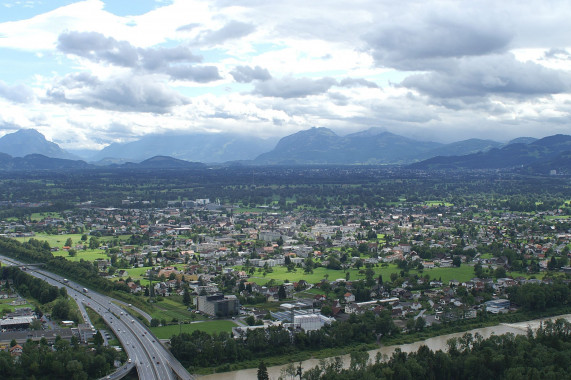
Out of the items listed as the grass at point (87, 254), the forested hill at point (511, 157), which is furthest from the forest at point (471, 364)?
the forested hill at point (511, 157)

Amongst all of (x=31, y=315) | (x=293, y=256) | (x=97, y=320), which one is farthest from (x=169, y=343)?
(x=293, y=256)

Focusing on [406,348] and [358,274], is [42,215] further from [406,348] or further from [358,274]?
[406,348]

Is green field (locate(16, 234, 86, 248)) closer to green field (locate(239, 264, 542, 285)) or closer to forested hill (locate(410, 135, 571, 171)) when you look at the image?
green field (locate(239, 264, 542, 285))

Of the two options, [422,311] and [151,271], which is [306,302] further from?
[151,271]

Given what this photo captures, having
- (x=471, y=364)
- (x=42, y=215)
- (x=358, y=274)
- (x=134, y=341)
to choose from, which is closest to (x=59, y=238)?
(x=42, y=215)

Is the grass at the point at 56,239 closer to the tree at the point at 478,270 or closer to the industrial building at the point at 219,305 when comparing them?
the industrial building at the point at 219,305

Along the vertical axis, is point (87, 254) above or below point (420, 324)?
above
